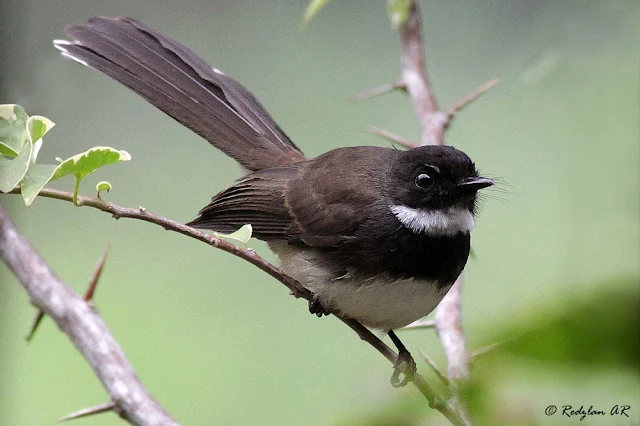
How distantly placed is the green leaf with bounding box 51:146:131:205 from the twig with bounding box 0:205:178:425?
1.47 ft

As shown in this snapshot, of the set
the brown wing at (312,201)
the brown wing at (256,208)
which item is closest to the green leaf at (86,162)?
the brown wing at (312,201)

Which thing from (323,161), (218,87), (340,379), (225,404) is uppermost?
(218,87)

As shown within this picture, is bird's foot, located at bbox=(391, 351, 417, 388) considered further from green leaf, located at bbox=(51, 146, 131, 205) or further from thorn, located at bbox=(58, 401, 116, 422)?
green leaf, located at bbox=(51, 146, 131, 205)

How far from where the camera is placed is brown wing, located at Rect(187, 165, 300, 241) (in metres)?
2.91

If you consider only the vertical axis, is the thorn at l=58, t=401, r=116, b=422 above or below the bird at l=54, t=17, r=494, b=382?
below

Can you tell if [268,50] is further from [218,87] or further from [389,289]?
[389,289]

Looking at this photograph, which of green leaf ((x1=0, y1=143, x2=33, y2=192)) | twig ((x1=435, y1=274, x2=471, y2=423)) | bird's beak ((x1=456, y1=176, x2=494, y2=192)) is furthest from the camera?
bird's beak ((x1=456, y1=176, x2=494, y2=192))

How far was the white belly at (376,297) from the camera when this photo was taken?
253cm

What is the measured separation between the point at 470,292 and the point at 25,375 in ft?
8.79

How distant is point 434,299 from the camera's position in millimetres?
2562

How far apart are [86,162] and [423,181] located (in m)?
1.34

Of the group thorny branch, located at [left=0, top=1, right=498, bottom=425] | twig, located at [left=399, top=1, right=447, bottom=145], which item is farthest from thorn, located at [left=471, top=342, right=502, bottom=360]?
twig, located at [left=399, top=1, right=447, bottom=145]

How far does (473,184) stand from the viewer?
2.53m

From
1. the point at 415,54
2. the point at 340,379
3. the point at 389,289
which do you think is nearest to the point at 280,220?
the point at 389,289
